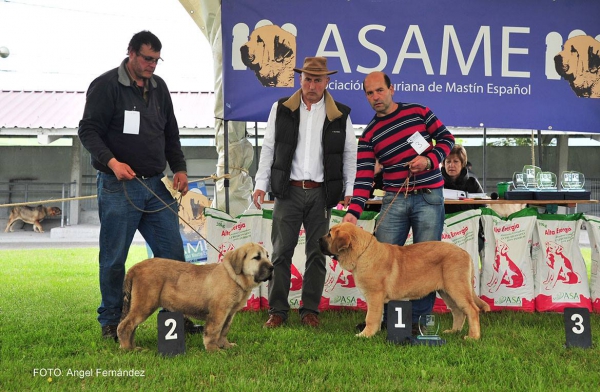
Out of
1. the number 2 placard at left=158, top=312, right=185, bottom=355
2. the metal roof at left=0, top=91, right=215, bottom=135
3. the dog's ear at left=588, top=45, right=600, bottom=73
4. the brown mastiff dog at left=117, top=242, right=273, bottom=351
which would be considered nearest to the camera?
the number 2 placard at left=158, top=312, right=185, bottom=355

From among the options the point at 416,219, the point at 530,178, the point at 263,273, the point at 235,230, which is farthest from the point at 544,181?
the point at 263,273

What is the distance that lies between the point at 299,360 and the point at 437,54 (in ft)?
11.2

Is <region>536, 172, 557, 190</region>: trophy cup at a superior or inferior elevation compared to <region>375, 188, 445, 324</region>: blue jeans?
superior

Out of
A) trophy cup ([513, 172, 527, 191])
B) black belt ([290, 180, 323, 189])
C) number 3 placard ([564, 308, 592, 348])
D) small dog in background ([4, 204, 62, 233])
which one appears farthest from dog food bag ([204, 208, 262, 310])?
small dog in background ([4, 204, 62, 233])

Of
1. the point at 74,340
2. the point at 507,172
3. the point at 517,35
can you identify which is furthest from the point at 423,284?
the point at 507,172

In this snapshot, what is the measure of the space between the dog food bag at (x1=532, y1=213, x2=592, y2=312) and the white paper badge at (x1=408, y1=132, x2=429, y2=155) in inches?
74.7

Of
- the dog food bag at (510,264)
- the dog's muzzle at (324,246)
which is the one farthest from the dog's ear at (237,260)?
the dog food bag at (510,264)

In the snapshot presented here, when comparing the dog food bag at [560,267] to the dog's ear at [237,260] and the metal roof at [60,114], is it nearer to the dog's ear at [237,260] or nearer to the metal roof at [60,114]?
the dog's ear at [237,260]

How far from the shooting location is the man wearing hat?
185 inches

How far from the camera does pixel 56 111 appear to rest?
1795 centimetres

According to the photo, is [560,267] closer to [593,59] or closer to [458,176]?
[458,176]

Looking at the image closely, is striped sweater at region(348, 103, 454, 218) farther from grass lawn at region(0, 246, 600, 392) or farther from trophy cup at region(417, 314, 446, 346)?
grass lawn at region(0, 246, 600, 392)

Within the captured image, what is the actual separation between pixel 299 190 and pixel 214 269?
1083mm

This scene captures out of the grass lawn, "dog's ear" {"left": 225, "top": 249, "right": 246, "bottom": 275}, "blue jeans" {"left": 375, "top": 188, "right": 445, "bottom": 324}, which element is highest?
"blue jeans" {"left": 375, "top": 188, "right": 445, "bottom": 324}
